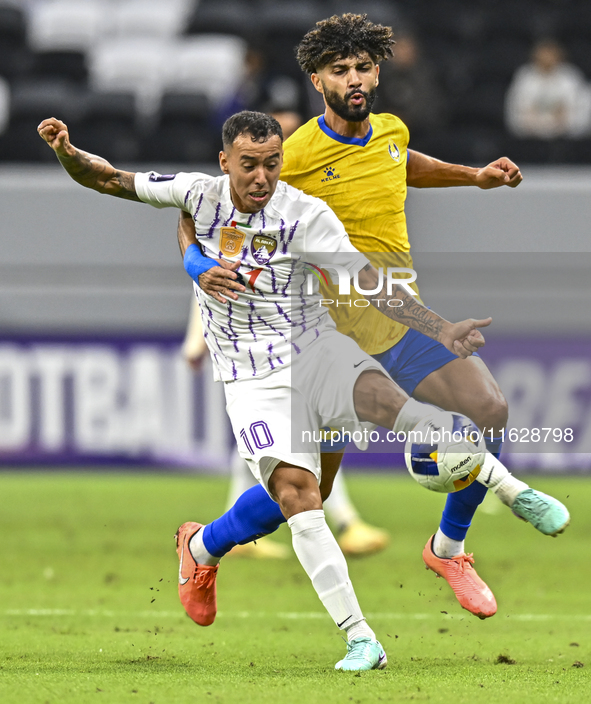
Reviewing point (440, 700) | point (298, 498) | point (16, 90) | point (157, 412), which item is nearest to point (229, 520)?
point (298, 498)

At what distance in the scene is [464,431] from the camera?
4840 millimetres

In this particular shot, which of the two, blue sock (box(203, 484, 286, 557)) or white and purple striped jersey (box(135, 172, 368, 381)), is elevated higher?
white and purple striped jersey (box(135, 172, 368, 381))

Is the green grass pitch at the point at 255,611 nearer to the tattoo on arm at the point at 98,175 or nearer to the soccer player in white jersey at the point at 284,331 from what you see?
the soccer player in white jersey at the point at 284,331

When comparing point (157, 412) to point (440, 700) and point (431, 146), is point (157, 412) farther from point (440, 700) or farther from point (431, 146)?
point (440, 700)

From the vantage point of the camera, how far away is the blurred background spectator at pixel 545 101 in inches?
468

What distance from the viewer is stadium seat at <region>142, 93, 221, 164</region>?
1155 centimetres

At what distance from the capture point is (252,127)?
4887mm

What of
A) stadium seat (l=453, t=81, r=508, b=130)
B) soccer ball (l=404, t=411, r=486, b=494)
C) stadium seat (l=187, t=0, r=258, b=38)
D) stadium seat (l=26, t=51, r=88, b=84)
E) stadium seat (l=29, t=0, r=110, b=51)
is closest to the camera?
soccer ball (l=404, t=411, r=486, b=494)

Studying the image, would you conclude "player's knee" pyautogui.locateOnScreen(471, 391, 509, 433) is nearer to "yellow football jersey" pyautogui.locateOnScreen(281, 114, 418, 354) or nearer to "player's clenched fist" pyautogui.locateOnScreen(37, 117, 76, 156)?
"yellow football jersey" pyautogui.locateOnScreen(281, 114, 418, 354)

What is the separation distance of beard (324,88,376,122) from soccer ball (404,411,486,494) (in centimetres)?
138

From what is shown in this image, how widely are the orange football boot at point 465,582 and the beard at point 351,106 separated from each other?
2.05m

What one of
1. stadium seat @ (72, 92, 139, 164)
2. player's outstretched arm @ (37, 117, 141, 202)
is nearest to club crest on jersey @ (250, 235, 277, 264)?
player's outstretched arm @ (37, 117, 141, 202)

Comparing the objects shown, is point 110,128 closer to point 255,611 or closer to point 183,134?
point 183,134

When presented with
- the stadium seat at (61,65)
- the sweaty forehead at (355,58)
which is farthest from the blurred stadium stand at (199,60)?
the sweaty forehead at (355,58)
